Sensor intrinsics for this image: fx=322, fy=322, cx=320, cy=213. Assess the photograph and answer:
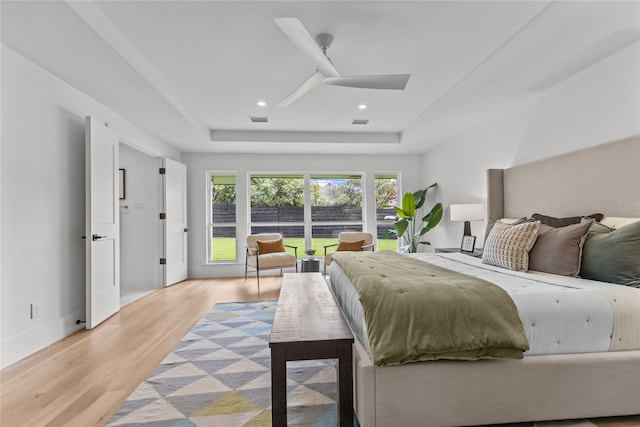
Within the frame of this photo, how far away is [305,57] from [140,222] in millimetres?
3848

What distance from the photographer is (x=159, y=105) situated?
356 centimetres

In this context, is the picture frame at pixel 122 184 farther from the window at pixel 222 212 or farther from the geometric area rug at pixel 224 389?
the geometric area rug at pixel 224 389

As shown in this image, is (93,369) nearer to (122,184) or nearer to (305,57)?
(305,57)

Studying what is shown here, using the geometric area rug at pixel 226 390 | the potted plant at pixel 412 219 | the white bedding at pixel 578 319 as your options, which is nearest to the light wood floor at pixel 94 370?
the geometric area rug at pixel 226 390

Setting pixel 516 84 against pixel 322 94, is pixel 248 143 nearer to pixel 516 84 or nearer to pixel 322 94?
pixel 322 94

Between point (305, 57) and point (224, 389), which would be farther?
point (305, 57)

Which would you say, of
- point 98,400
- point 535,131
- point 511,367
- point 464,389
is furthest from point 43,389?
point 535,131

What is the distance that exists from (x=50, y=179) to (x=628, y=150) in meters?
4.64

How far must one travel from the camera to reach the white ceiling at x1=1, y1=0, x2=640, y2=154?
6.96 ft

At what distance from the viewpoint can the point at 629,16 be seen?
2.10 m

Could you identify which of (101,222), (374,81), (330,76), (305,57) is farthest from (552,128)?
(101,222)

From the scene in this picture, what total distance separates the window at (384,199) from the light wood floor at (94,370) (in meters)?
3.69

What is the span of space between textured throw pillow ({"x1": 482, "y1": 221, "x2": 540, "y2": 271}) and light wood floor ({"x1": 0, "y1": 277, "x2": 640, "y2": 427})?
1.08 m

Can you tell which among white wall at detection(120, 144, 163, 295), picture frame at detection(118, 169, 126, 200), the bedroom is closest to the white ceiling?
the bedroom
